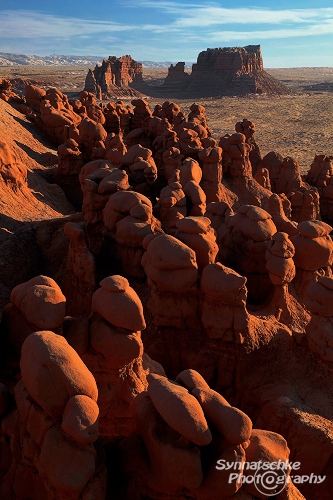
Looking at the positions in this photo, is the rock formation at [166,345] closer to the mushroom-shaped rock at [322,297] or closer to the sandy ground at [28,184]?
the mushroom-shaped rock at [322,297]

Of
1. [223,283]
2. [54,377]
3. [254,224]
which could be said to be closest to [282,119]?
[254,224]

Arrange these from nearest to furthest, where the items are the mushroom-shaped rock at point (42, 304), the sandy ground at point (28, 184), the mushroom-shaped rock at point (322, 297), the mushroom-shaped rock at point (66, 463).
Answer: the mushroom-shaped rock at point (66, 463) < the mushroom-shaped rock at point (42, 304) < the mushroom-shaped rock at point (322, 297) < the sandy ground at point (28, 184)

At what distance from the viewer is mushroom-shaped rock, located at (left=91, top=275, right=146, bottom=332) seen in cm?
491

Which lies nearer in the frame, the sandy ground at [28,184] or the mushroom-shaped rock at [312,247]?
the mushroom-shaped rock at [312,247]

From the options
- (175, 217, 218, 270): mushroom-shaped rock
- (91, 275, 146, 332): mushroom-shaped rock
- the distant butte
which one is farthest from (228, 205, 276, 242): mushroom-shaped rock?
the distant butte

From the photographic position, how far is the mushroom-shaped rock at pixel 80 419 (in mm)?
3617

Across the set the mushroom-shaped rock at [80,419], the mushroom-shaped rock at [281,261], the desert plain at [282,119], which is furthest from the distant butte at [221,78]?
the mushroom-shaped rock at [80,419]

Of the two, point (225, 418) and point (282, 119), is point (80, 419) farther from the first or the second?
point (282, 119)

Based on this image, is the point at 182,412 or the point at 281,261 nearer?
the point at 182,412

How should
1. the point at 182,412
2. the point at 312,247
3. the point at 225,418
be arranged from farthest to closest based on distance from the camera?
1. the point at 312,247
2. the point at 225,418
3. the point at 182,412

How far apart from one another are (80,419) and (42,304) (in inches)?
58.9

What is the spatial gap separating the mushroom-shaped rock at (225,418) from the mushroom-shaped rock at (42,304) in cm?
157

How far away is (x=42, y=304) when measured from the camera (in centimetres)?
484

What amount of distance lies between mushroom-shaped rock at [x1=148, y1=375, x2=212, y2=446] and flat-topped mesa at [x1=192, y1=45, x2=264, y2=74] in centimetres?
6142
